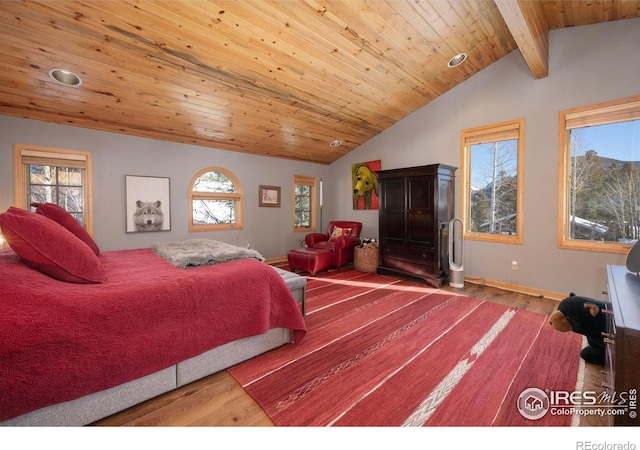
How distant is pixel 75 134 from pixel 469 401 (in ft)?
16.6

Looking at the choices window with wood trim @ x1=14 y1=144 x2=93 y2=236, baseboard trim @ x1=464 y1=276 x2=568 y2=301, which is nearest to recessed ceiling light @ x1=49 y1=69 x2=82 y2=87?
window with wood trim @ x1=14 y1=144 x2=93 y2=236

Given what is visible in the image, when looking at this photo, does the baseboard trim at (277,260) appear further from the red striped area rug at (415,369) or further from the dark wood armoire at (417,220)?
the red striped area rug at (415,369)

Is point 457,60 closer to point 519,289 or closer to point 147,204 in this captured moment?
point 519,289

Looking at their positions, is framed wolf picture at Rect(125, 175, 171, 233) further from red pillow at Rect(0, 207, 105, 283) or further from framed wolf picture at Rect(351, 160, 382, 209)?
framed wolf picture at Rect(351, 160, 382, 209)

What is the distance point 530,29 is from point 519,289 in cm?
309

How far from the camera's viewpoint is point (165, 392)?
1.64 m

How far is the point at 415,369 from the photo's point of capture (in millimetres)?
1901

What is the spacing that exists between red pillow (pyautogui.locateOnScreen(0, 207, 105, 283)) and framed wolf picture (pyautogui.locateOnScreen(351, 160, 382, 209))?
184 inches

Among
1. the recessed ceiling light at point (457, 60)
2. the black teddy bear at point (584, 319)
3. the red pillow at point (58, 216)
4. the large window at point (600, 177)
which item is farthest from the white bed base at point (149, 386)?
the recessed ceiling light at point (457, 60)

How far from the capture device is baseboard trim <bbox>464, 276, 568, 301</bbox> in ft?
11.2

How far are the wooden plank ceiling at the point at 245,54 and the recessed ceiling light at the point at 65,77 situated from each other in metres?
0.06

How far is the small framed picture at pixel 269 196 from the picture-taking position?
5406 millimetres
